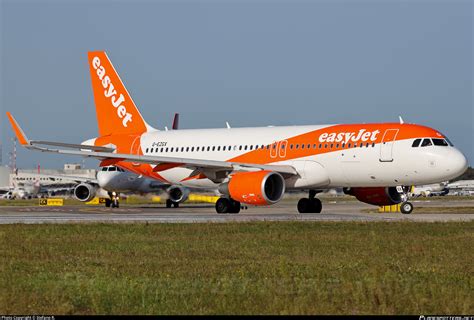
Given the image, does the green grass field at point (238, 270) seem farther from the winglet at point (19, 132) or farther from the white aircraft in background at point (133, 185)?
the white aircraft in background at point (133, 185)

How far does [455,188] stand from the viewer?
460ft

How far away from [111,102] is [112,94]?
451 mm

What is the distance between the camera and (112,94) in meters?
49.3

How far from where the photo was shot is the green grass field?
1241 centimetres

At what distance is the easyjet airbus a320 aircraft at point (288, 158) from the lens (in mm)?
36906

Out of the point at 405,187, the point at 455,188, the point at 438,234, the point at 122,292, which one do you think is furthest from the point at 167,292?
the point at 455,188

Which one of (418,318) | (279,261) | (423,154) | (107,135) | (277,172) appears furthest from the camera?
(107,135)

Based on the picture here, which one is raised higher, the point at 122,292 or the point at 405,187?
the point at 405,187

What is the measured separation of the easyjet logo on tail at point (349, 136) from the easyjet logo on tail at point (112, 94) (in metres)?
13.2

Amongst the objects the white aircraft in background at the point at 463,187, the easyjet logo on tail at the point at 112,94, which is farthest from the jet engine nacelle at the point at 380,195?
the white aircraft in background at the point at 463,187

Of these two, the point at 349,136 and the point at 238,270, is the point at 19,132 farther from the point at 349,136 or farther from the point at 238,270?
the point at 238,270

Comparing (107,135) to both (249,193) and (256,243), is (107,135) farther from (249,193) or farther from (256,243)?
(256,243)

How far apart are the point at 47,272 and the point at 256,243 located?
6.94 metres

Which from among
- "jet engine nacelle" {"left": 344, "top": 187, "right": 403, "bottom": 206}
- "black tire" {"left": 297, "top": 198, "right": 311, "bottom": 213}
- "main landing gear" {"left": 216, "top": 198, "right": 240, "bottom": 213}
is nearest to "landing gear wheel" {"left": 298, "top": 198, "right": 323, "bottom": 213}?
"black tire" {"left": 297, "top": 198, "right": 311, "bottom": 213}
